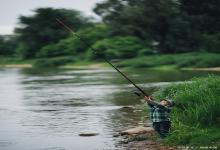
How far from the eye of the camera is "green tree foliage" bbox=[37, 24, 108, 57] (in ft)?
267

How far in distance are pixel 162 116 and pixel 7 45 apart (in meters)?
105

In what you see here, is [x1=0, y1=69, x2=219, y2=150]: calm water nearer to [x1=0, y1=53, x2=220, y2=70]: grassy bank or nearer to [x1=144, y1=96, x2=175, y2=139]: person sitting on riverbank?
[x1=144, y1=96, x2=175, y2=139]: person sitting on riverbank

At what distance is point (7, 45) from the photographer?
374ft

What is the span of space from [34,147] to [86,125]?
12.6 ft

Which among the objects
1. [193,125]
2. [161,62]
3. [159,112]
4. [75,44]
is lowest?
[193,125]

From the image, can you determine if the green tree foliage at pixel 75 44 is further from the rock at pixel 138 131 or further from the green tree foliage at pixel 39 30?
the rock at pixel 138 131

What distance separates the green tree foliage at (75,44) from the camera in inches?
3204

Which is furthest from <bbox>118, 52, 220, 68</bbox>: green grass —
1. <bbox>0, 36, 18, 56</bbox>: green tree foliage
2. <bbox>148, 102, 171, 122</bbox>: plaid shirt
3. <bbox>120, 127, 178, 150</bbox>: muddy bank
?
<bbox>0, 36, 18, 56</bbox>: green tree foliage

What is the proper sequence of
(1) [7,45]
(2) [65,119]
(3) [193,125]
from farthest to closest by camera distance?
(1) [7,45]
(2) [65,119]
(3) [193,125]

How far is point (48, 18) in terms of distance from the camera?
9438 cm

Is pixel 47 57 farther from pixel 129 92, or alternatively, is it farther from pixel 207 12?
pixel 129 92

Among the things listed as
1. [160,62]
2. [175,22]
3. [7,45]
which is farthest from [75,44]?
[7,45]

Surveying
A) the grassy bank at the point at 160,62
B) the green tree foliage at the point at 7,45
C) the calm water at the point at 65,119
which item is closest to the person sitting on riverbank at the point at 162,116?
the calm water at the point at 65,119

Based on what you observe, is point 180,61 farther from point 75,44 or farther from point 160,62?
point 75,44
